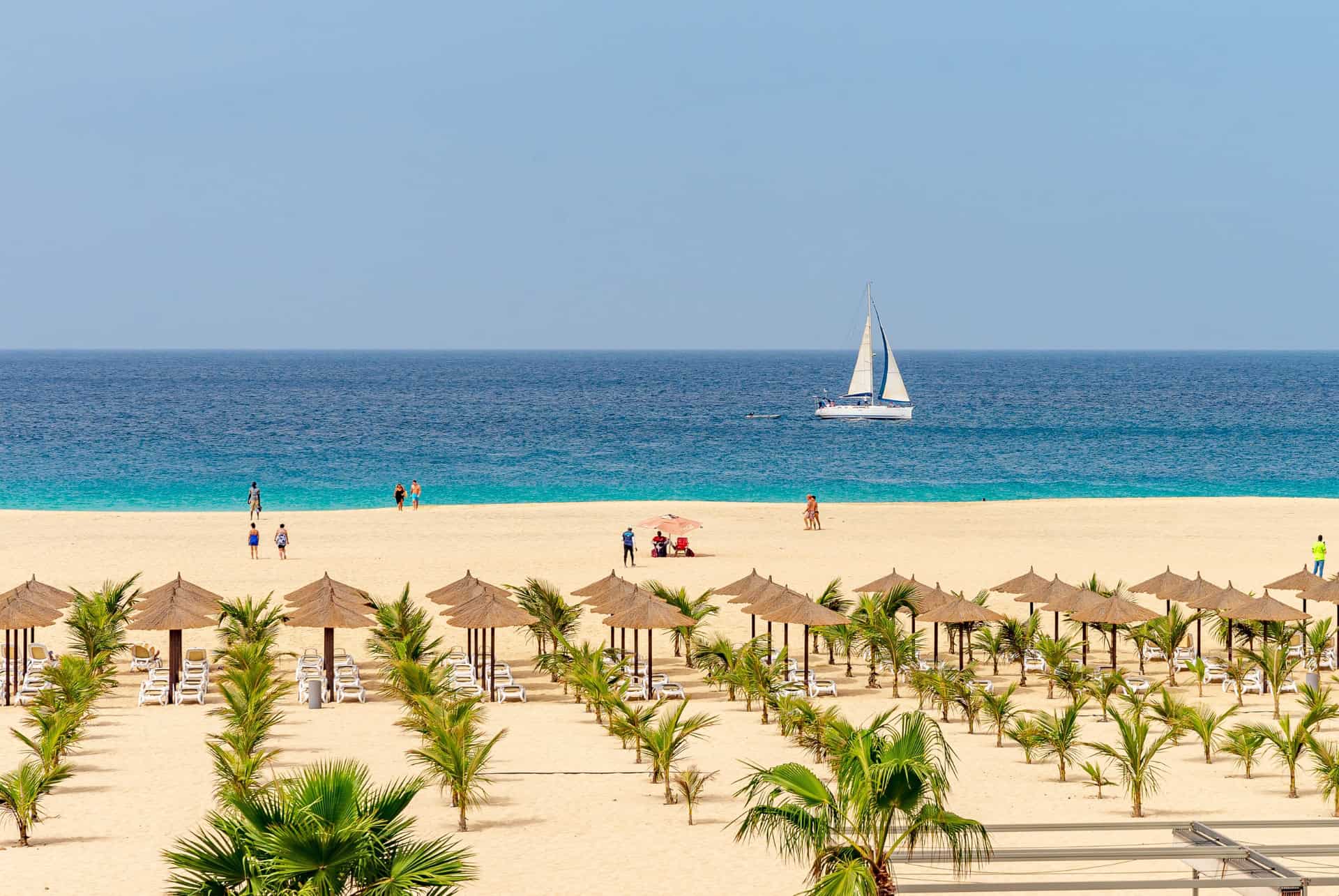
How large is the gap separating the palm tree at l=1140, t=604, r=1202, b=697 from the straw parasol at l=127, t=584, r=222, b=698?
13575mm

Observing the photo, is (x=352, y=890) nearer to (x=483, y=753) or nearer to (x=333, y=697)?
(x=483, y=753)

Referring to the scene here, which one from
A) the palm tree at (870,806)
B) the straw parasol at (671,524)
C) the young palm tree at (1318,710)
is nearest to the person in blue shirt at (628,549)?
the straw parasol at (671,524)

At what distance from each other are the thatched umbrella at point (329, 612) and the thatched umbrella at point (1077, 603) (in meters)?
10.3

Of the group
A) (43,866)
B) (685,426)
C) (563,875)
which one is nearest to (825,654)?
(563,875)

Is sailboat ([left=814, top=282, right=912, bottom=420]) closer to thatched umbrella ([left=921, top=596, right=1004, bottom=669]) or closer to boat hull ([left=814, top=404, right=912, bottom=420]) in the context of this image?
boat hull ([left=814, top=404, right=912, bottom=420])

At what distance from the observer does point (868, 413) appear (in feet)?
308

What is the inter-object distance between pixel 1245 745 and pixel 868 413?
7975 cm

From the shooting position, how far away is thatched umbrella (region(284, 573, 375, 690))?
19188 millimetres

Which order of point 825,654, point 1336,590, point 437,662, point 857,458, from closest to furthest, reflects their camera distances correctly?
point 437,662 → point 1336,590 → point 825,654 → point 857,458

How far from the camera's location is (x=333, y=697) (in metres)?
19.3

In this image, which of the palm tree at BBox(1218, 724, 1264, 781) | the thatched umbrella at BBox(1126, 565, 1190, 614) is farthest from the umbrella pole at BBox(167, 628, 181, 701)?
the thatched umbrella at BBox(1126, 565, 1190, 614)

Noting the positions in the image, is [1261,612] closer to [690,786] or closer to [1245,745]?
[1245,745]

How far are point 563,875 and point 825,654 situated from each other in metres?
12.3

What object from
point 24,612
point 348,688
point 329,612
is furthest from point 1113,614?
point 24,612
